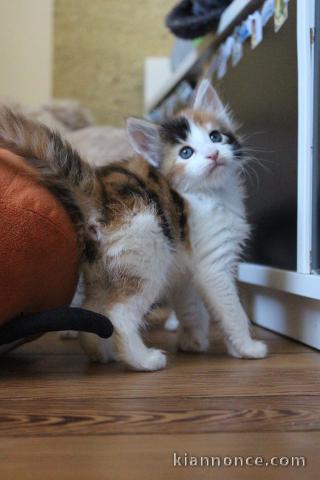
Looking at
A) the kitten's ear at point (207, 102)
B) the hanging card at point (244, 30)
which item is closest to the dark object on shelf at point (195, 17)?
the hanging card at point (244, 30)

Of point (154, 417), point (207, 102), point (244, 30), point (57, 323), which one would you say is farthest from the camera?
point (244, 30)

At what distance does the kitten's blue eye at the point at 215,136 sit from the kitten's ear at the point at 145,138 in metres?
0.11

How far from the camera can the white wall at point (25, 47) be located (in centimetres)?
264

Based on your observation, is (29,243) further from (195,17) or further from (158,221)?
(195,17)

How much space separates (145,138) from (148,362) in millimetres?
442

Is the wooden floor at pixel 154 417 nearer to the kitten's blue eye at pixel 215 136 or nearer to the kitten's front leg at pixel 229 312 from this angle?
the kitten's front leg at pixel 229 312

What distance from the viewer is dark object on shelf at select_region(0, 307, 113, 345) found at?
3.03ft

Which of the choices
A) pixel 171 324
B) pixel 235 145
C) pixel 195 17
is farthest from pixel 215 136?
pixel 195 17

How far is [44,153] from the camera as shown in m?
0.99

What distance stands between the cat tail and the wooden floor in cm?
33

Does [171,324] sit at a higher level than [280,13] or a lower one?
lower

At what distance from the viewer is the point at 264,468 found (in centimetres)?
60

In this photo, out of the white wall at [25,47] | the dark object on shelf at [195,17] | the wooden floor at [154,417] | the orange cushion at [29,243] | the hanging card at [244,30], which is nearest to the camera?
the wooden floor at [154,417]

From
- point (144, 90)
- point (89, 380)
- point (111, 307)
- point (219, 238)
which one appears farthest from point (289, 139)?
point (144, 90)
